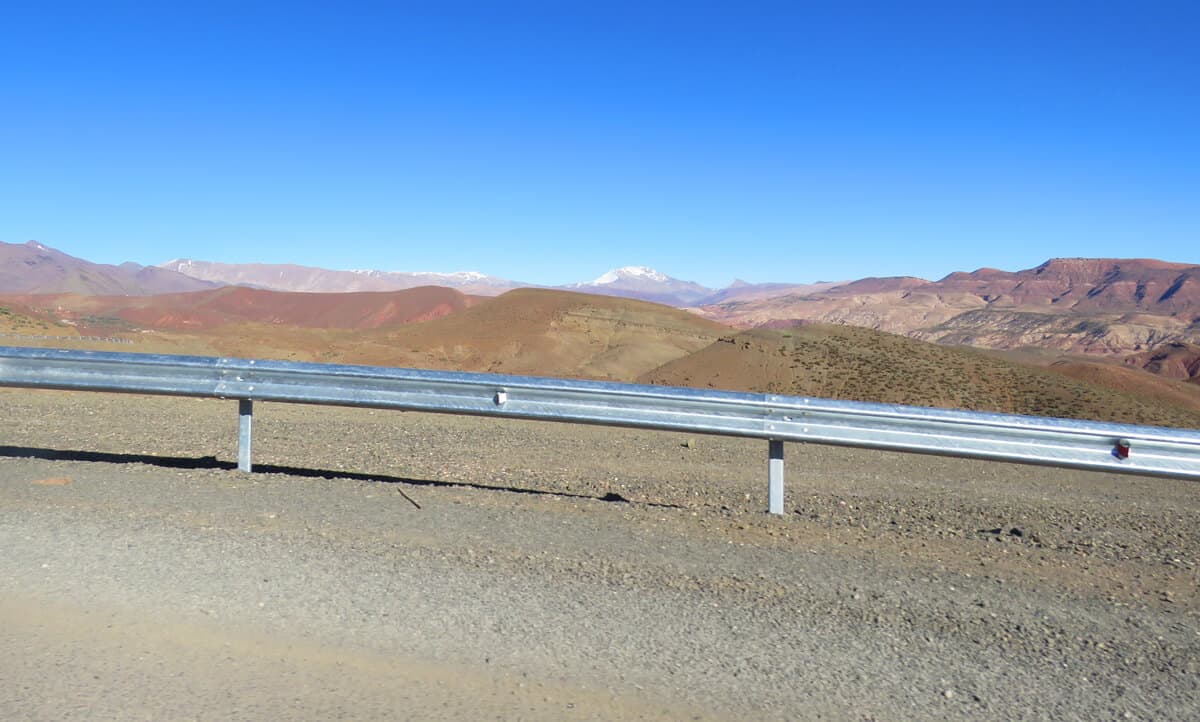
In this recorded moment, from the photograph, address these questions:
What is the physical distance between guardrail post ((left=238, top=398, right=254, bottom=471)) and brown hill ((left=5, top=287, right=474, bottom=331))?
8633 cm

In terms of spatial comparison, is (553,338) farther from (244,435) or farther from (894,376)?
(244,435)

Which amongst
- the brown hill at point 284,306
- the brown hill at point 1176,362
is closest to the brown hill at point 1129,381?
the brown hill at point 1176,362

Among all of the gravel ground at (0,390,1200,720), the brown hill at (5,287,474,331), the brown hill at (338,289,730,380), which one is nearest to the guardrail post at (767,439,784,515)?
the gravel ground at (0,390,1200,720)

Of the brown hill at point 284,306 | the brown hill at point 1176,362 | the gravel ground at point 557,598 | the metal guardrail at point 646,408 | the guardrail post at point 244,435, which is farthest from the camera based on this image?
the brown hill at point 284,306

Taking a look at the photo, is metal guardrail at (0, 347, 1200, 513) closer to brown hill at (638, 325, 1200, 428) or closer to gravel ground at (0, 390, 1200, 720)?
gravel ground at (0, 390, 1200, 720)

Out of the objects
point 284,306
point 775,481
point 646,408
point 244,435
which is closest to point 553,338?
point 244,435

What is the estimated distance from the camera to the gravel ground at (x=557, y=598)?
353cm

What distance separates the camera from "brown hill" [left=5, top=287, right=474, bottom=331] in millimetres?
97875

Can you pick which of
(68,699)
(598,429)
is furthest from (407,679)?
(598,429)

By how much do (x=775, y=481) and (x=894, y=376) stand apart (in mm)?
24483

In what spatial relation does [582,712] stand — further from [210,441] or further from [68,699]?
[210,441]

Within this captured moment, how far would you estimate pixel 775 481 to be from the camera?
654 cm

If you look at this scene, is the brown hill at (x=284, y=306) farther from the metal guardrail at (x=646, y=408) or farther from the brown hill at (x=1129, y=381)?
the metal guardrail at (x=646, y=408)

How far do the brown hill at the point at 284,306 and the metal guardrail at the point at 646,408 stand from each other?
8593 cm
